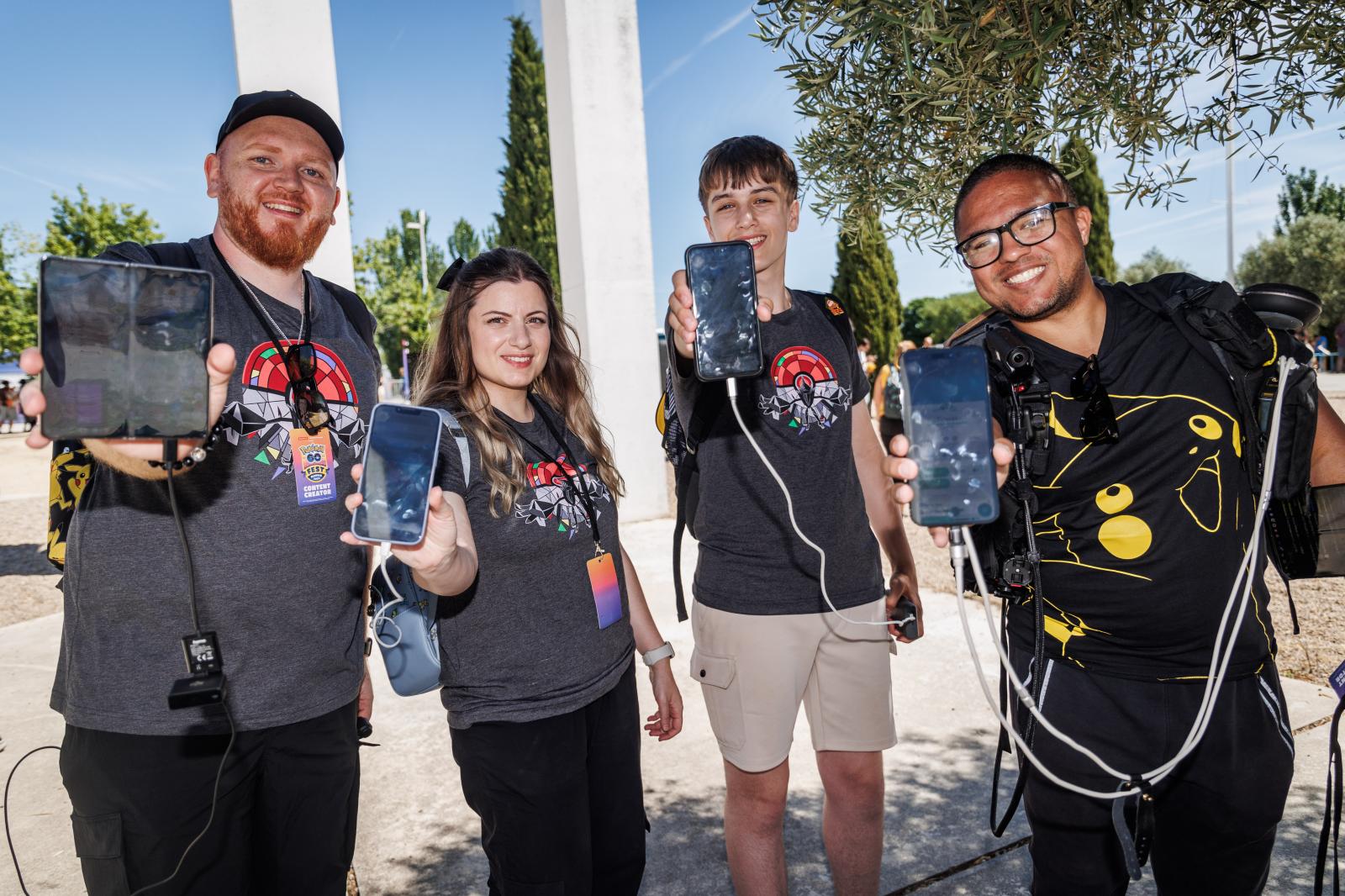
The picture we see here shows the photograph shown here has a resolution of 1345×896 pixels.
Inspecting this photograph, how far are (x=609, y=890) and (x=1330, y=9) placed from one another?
281 cm

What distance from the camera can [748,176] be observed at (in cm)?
260

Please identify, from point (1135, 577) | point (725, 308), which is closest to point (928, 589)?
point (1135, 577)

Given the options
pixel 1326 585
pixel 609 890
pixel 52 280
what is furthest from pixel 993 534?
pixel 1326 585

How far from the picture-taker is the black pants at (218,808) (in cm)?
178

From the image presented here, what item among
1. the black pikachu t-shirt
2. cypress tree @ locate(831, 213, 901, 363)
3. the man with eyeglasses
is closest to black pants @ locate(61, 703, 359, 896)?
the man with eyeglasses

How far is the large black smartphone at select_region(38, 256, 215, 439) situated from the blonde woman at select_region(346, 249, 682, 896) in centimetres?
58

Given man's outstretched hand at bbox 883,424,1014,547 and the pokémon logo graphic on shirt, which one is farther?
the pokémon logo graphic on shirt

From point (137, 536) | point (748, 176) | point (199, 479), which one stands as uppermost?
point (748, 176)

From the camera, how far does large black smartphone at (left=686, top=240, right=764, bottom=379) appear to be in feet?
6.15

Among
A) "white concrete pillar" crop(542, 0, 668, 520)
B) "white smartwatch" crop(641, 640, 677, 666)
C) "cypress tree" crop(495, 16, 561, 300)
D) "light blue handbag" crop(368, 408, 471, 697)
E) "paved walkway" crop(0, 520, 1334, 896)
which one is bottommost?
"paved walkway" crop(0, 520, 1334, 896)

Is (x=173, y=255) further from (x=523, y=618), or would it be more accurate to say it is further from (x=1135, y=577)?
(x=1135, y=577)

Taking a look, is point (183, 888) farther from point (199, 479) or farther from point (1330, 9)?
point (1330, 9)

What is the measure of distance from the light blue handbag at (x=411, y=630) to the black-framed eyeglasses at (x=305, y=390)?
315 mm

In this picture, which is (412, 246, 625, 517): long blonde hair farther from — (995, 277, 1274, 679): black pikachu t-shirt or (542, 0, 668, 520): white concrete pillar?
(542, 0, 668, 520): white concrete pillar
